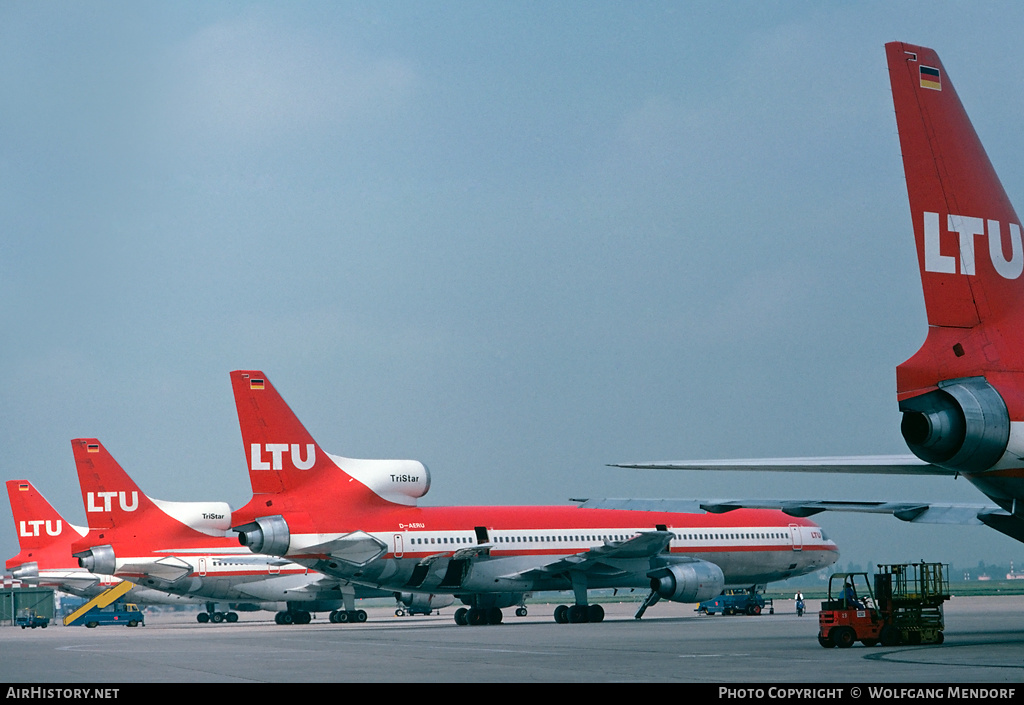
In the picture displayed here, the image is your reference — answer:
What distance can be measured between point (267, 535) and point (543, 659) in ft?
60.5

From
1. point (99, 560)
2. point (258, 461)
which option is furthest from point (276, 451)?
point (99, 560)

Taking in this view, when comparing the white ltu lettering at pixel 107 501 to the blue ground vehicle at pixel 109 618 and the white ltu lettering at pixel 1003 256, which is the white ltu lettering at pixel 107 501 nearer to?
the blue ground vehicle at pixel 109 618

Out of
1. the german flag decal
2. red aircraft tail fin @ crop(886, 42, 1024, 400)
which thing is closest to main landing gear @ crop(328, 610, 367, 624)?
red aircraft tail fin @ crop(886, 42, 1024, 400)

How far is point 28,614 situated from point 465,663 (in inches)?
2250

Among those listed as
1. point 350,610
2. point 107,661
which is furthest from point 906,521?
point 350,610

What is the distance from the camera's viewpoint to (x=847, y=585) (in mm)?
26594

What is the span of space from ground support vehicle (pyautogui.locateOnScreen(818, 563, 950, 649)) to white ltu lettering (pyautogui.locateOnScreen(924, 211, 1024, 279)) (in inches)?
382

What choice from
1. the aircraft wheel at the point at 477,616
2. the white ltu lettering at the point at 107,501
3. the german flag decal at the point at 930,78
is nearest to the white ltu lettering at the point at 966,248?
the german flag decal at the point at 930,78

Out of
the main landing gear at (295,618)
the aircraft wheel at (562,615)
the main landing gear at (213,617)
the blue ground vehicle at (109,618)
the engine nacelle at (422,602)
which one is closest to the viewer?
the aircraft wheel at (562,615)

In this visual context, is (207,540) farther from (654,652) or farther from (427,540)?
(654,652)

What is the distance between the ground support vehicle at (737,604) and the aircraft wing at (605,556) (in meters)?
7.07

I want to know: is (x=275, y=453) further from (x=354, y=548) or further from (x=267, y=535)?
(x=354, y=548)

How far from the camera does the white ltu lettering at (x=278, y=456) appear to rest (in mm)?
40406

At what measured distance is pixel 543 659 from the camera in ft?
74.9
